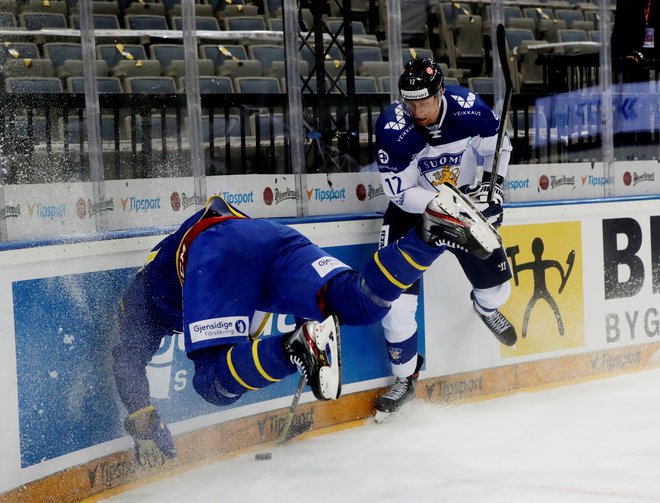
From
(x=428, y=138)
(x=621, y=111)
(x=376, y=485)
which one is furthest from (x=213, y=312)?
(x=621, y=111)

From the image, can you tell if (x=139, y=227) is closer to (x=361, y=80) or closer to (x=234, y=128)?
(x=234, y=128)

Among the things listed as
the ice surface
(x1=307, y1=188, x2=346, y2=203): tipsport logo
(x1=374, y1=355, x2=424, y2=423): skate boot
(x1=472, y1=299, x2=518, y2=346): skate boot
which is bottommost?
the ice surface

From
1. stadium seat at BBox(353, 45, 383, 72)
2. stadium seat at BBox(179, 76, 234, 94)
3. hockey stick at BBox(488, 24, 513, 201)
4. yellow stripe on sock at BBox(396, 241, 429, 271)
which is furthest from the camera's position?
stadium seat at BBox(353, 45, 383, 72)

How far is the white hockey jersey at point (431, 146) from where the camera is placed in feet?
14.2

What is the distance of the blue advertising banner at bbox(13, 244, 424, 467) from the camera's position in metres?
3.16

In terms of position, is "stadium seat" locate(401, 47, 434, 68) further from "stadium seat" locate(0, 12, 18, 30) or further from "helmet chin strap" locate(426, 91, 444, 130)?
"stadium seat" locate(0, 12, 18, 30)

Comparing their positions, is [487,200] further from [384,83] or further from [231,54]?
[231,54]

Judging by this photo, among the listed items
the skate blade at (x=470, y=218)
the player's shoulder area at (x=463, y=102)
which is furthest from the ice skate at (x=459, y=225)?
the player's shoulder area at (x=463, y=102)

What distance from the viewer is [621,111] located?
17.9 ft

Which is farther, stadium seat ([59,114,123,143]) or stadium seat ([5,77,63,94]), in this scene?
stadium seat ([59,114,123,143])

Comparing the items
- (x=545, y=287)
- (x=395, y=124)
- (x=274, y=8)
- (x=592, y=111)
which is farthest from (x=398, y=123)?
(x=592, y=111)

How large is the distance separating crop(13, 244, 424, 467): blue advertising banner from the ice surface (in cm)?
25

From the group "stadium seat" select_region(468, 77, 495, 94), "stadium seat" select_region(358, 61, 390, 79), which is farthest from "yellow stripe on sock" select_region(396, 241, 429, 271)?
"stadium seat" select_region(468, 77, 495, 94)

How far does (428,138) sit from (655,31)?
1.89m
